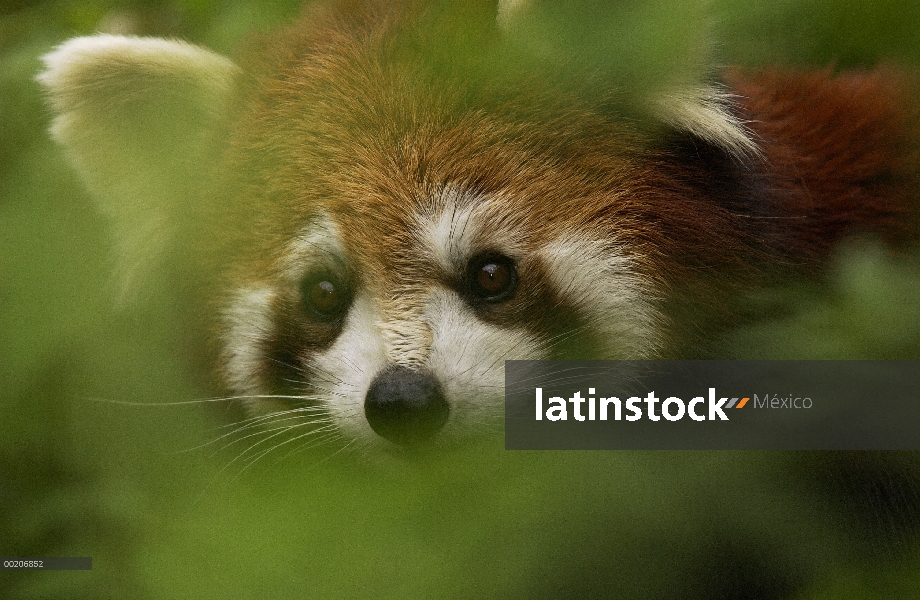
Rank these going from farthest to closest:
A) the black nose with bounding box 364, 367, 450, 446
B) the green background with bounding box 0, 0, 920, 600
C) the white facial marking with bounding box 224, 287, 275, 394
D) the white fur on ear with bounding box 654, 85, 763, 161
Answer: the white facial marking with bounding box 224, 287, 275, 394 → the white fur on ear with bounding box 654, 85, 763, 161 → the black nose with bounding box 364, 367, 450, 446 → the green background with bounding box 0, 0, 920, 600

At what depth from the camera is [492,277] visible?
1568 mm

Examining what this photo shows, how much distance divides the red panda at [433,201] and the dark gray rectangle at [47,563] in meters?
0.42

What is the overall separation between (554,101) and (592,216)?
0.22 meters

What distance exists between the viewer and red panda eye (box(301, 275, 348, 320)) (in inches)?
63.6

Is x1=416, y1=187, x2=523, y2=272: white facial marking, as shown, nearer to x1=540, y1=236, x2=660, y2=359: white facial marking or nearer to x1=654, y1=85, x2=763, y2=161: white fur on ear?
x1=540, y1=236, x2=660, y2=359: white facial marking

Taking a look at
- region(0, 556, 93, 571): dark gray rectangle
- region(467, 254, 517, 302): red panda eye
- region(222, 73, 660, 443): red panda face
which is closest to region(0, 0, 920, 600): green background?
region(0, 556, 93, 571): dark gray rectangle

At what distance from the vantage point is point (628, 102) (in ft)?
5.32

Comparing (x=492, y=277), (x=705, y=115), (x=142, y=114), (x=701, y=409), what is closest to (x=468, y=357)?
(x=492, y=277)

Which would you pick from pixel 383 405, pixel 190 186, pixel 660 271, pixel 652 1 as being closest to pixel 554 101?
pixel 652 1

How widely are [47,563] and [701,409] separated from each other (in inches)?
48.2

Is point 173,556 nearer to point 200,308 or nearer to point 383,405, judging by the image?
point 383,405

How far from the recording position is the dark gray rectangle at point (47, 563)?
166cm

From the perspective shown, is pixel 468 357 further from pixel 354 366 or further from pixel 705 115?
pixel 705 115

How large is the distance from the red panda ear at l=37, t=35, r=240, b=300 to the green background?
0.08m
